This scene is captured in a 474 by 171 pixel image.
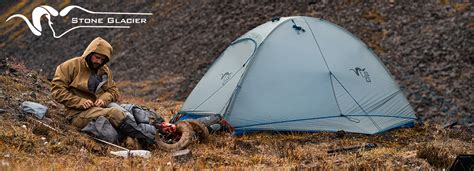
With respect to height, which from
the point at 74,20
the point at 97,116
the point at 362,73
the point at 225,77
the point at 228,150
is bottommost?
the point at 228,150

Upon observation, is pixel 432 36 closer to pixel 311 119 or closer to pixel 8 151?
pixel 311 119

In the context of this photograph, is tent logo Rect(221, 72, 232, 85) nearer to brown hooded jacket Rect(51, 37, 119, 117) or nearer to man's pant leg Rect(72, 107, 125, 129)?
brown hooded jacket Rect(51, 37, 119, 117)

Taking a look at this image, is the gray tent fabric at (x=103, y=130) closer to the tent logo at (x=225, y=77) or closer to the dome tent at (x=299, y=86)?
the dome tent at (x=299, y=86)

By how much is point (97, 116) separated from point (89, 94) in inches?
20.2

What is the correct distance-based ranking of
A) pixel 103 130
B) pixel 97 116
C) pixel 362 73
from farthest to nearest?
pixel 362 73, pixel 97 116, pixel 103 130

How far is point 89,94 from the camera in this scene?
28.5ft

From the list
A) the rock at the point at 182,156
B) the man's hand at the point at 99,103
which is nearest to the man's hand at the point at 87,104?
the man's hand at the point at 99,103

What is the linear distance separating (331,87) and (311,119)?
76 cm

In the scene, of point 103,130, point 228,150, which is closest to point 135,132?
point 103,130

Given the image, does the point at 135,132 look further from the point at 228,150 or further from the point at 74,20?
the point at 74,20

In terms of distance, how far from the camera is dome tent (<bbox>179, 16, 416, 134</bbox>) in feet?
34.3

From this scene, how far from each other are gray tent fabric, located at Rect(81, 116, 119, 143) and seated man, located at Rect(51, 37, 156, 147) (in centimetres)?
9

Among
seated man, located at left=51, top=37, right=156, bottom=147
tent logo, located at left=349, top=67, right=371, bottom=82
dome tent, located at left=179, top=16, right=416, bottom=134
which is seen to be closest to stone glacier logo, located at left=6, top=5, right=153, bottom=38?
dome tent, located at left=179, top=16, right=416, bottom=134

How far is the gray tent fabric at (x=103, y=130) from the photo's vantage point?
26.6 ft
